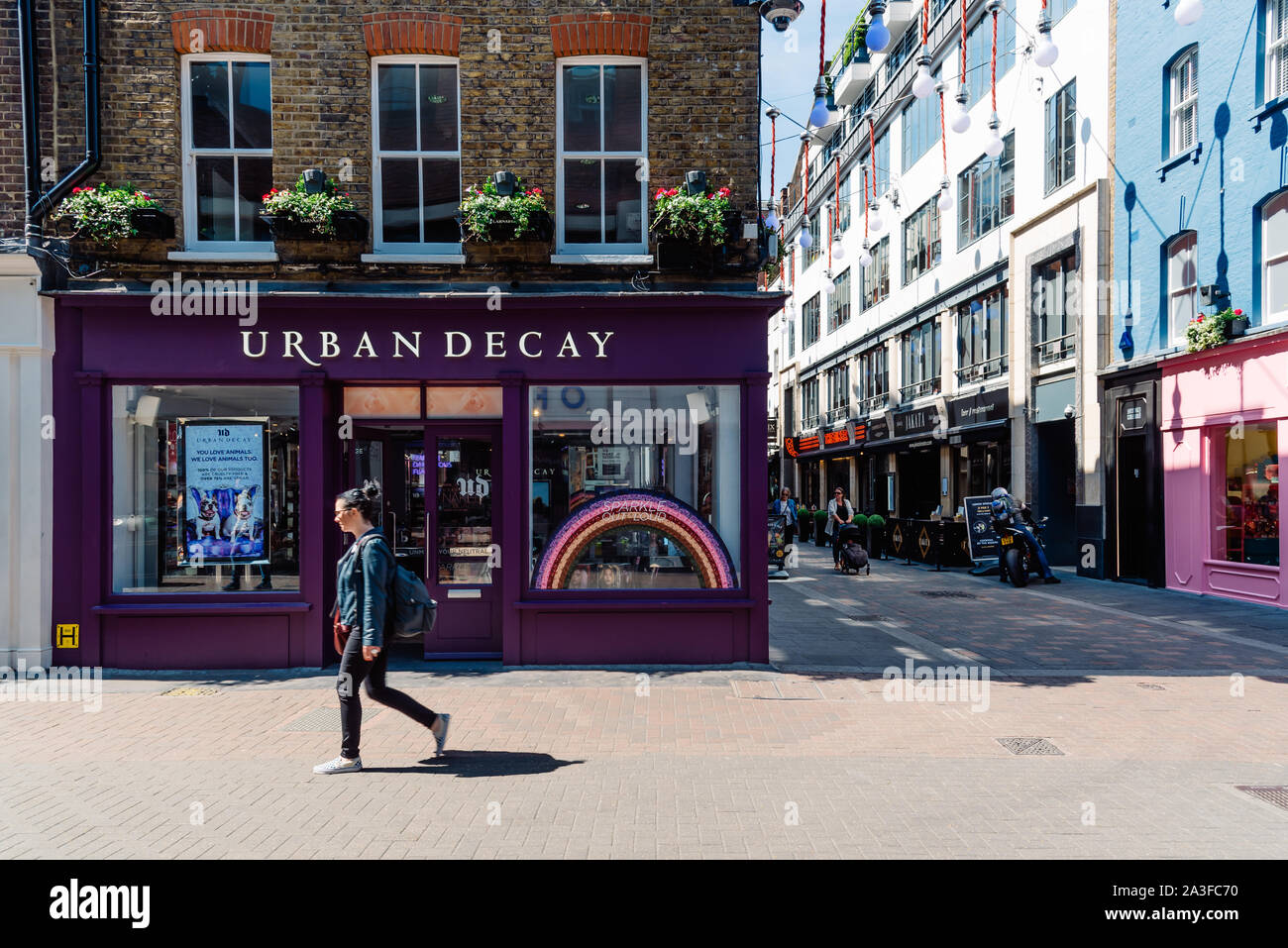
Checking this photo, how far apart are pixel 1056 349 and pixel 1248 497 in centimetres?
641

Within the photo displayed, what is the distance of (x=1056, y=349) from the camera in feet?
63.4

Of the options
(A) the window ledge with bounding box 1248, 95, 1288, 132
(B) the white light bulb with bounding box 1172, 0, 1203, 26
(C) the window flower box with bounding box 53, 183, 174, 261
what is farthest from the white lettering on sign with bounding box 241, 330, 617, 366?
(A) the window ledge with bounding box 1248, 95, 1288, 132

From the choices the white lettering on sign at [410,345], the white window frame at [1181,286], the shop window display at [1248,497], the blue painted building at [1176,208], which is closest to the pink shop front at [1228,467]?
the shop window display at [1248,497]

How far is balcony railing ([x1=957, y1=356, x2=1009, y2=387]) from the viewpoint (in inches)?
875

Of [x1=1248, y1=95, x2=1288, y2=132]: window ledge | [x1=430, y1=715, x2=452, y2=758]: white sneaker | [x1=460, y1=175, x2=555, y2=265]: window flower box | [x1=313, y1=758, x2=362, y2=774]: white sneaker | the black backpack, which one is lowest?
[x1=313, y1=758, x2=362, y2=774]: white sneaker

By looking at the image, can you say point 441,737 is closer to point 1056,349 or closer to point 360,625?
point 360,625

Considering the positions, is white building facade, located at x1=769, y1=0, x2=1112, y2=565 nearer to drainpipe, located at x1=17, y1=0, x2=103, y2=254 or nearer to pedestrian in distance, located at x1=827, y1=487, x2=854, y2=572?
pedestrian in distance, located at x1=827, y1=487, x2=854, y2=572

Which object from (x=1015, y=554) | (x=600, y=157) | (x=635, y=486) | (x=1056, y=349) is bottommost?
(x=1015, y=554)

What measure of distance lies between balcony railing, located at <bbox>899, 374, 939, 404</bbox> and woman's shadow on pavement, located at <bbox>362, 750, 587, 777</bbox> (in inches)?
906

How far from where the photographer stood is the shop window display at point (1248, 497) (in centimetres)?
1323

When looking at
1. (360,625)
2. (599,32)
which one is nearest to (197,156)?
(599,32)

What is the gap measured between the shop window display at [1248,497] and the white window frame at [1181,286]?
2.14 metres

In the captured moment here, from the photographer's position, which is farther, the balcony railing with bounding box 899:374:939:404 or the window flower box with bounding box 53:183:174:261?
the balcony railing with bounding box 899:374:939:404

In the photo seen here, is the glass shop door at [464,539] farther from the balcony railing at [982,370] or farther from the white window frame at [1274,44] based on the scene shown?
the balcony railing at [982,370]
